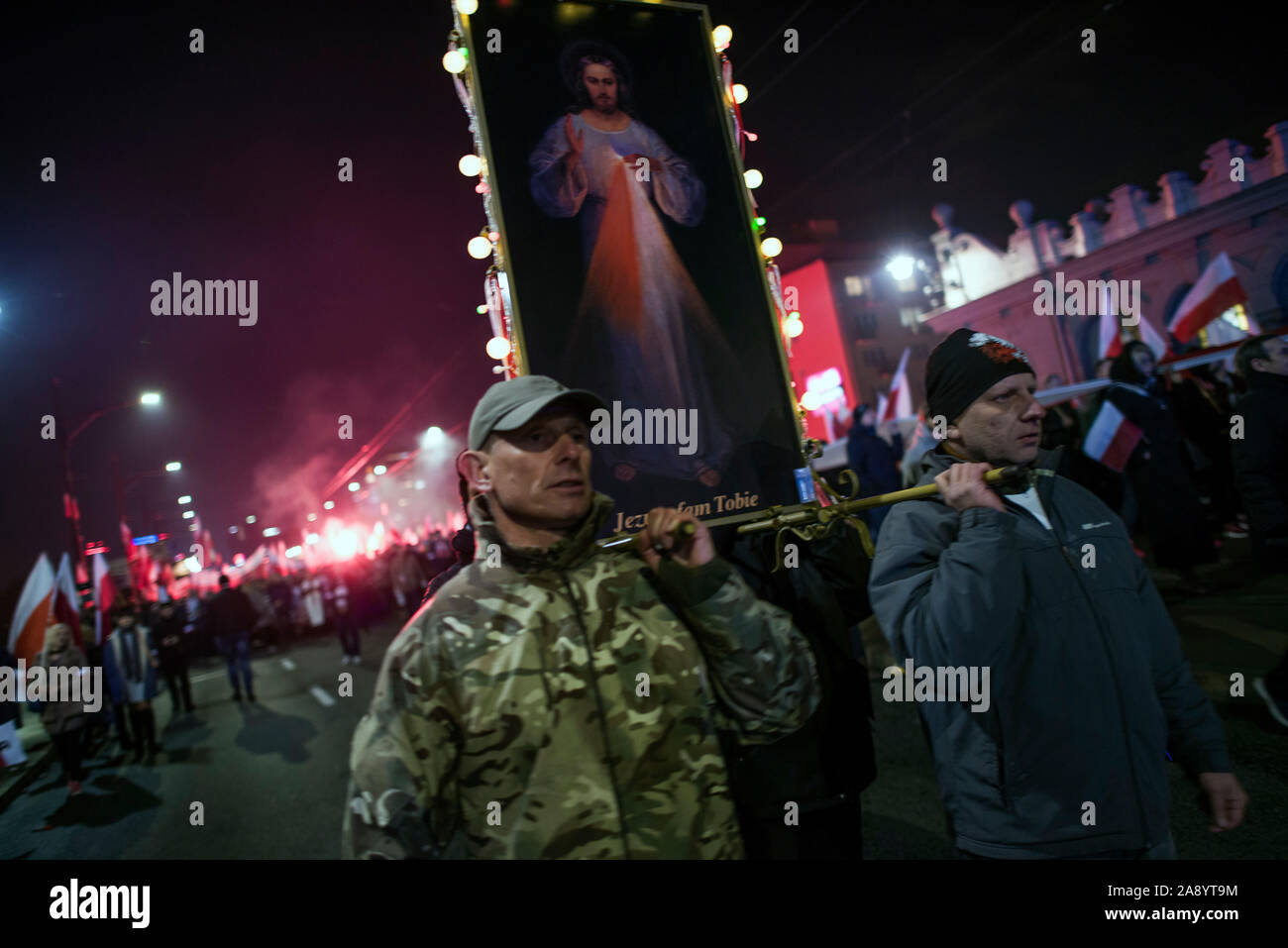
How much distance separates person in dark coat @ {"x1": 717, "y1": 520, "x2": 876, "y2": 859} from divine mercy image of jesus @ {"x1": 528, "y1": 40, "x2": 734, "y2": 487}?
627 mm

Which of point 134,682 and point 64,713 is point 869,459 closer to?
point 64,713

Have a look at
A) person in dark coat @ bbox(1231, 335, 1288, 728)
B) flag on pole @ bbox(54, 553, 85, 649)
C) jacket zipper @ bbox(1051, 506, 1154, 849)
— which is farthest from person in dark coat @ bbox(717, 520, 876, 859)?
flag on pole @ bbox(54, 553, 85, 649)

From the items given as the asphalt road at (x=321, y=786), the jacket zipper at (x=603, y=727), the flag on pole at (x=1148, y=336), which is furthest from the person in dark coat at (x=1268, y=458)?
the flag on pole at (x=1148, y=336)

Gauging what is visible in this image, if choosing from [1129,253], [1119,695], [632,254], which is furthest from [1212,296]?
[1129,253]

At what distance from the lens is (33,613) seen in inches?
207

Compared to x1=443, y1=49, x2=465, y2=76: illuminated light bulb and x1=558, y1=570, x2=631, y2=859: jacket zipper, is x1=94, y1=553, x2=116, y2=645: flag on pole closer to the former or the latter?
x1=443, y1=49, x2=465, y2=76: illuminated light bulb

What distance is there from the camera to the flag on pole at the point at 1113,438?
7105mm

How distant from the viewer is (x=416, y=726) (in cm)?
163

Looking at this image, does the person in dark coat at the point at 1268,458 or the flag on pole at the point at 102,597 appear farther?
the flag on pole at the point at 102,597

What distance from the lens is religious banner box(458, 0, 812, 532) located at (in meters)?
3.02

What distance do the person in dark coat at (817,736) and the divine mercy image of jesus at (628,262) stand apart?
0.63 metres

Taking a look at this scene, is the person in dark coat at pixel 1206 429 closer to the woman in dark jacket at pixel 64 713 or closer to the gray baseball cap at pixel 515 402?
the gray baseball cap at pixel 515 402
